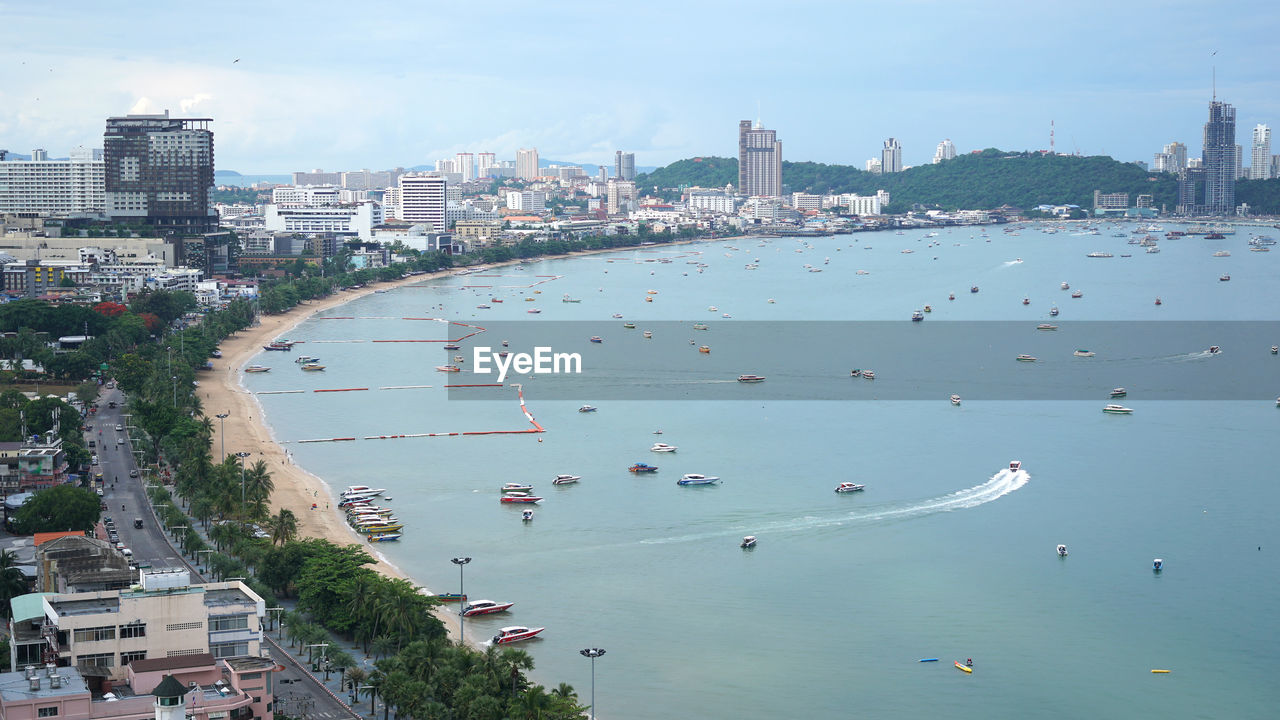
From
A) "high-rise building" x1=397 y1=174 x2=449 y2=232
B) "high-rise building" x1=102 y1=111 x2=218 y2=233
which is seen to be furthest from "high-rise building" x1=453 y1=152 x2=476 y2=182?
"high-rise building" x1=102 y1=111 x2=218 y2=233

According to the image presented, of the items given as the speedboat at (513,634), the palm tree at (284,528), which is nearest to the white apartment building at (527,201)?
the palm tree at (284,528)

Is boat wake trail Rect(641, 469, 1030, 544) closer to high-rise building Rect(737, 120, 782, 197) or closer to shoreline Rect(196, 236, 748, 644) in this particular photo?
shoreline Rect(196, 236, 748, 644)

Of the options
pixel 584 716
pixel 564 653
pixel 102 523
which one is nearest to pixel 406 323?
pixel 102 523

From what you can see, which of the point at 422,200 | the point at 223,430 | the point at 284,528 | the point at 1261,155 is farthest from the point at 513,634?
the point at 1261,155

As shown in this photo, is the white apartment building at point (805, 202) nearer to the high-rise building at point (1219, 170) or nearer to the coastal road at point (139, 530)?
the high-rise building at point (1219, 170)

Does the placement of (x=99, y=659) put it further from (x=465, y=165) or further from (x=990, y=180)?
(x=465, y=165)

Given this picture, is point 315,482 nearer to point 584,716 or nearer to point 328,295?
point 584,716
